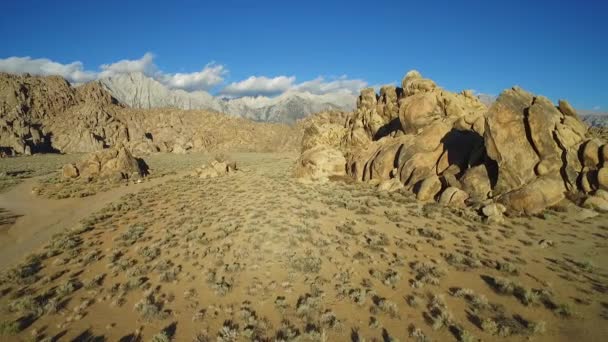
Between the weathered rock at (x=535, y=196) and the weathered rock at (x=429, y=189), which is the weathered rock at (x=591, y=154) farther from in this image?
the weathered rock at (x=429, y=189)

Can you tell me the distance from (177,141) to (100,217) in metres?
91.2

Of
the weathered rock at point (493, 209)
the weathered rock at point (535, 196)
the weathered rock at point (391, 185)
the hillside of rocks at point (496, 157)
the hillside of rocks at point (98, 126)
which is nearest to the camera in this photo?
the weathered rock at point (493, 209)

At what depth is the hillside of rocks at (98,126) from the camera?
10100 centimetres

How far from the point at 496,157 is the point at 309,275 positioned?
1571 cm

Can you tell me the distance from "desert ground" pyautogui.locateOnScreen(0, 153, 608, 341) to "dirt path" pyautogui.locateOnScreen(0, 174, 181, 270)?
232mm

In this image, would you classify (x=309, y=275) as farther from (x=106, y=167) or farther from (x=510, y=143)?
(x=106, y=167)

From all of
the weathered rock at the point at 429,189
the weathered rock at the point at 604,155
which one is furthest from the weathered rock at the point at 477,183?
the weathered rock at the point at 604,155

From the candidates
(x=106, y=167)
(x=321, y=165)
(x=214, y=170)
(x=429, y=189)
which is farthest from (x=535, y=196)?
(x=106, y=167)

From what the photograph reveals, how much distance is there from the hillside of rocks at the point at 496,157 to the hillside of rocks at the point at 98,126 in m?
70.2

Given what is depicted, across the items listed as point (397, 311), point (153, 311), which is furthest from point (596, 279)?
point (153, 311)

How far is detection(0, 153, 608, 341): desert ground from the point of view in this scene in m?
9.29

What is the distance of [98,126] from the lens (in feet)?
378

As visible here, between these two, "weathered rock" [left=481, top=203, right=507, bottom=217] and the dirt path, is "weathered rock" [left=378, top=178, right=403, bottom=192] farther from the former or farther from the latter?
the dirt path

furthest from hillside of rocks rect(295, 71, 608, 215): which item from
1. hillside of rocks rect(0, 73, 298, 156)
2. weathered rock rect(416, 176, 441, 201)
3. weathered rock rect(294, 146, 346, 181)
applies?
hillside of rocks rect(0, 73, 298, 156)
